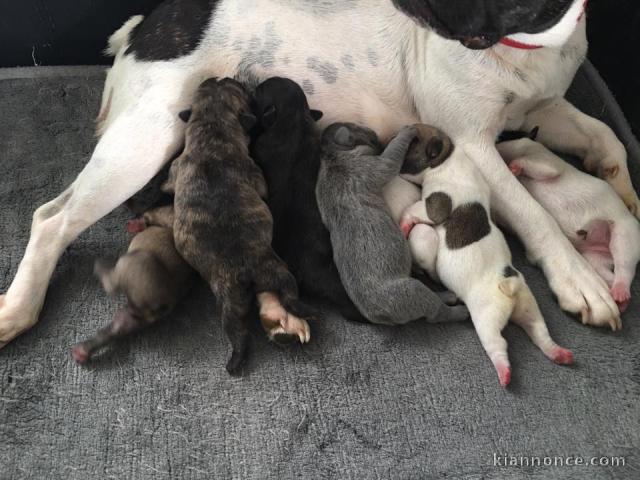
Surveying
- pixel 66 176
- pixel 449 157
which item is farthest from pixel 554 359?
pixel 66 176

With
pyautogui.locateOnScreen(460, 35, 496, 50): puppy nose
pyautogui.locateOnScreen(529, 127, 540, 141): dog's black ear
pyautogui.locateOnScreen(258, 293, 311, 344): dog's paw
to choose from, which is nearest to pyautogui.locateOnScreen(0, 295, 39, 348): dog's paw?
pyautogui.locateOnScreen(258, 293, 311, 344): dog's paw

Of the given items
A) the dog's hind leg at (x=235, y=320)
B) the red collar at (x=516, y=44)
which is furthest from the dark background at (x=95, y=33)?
the dog's hind leg at (x=235, y=320)

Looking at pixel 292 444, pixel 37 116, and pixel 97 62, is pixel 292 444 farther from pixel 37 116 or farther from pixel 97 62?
pixel 97 62

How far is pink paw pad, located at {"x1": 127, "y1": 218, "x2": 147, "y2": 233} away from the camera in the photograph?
79.4 inches

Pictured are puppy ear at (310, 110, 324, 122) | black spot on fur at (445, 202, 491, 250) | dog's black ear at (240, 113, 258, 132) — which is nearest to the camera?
black spot on fur at (445, 202, 491, 250)

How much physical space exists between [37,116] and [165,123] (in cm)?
70

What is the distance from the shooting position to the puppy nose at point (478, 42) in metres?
1.76

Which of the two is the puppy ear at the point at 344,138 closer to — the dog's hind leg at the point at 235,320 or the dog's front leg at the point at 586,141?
the dog's hind leg at the point at 235,320

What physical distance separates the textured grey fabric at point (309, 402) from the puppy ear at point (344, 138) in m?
0.53

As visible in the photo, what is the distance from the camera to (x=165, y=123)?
201cm

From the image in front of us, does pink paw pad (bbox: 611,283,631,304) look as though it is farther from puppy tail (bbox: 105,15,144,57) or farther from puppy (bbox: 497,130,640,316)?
puppy tail (bbox: 105,15,144,57)

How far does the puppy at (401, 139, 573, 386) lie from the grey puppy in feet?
0.27

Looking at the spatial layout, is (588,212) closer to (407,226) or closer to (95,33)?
(407,226)

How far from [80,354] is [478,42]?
1287mm
